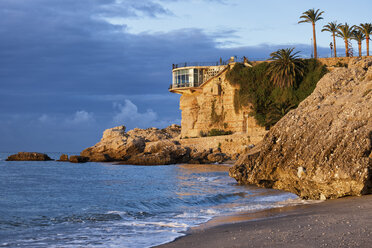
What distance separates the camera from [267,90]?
1943 inches

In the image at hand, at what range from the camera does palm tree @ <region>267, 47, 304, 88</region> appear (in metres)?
46.7

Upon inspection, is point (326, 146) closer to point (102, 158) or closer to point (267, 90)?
point (267, 90)

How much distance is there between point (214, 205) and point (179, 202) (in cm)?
153

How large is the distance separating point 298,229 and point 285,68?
41.3 m

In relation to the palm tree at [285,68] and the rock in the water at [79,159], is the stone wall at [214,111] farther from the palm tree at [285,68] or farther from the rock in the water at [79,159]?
the rock in the water at [79,159]

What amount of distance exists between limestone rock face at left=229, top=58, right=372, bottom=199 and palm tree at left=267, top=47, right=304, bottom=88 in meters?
31.7

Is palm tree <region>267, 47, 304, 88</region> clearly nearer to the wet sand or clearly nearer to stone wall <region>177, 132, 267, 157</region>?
stone wall <region>177, 132, 267, 157</region>

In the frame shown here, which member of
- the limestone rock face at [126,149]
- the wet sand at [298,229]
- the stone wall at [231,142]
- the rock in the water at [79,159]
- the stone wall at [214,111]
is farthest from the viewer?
the rock in the water at [79,159]

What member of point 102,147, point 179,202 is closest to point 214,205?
point 179,202

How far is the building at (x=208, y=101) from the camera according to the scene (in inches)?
1980

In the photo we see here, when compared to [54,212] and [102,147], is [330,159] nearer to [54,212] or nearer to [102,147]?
[54,212]

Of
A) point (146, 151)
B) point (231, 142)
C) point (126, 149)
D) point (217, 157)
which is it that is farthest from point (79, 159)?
point (231, 142)

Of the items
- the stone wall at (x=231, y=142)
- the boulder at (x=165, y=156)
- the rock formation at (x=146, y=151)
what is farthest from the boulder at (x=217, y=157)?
the boulder at (x=165, y=156)

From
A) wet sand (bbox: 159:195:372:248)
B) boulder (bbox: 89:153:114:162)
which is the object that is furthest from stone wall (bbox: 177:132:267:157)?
wet sand (bbox: 159:195:372:248)
